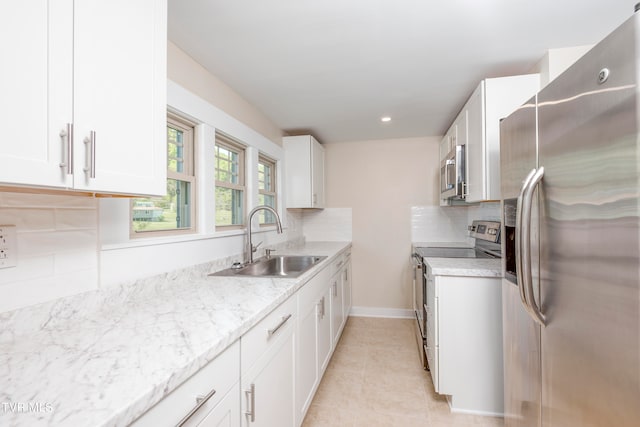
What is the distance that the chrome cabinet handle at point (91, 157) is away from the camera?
0.83 m

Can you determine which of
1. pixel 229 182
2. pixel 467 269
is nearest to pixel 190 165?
pixel 229 182

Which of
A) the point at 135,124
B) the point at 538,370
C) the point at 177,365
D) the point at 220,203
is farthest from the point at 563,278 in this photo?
the point at 220,203

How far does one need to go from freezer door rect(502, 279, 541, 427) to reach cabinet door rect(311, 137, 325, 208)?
7.41 ft

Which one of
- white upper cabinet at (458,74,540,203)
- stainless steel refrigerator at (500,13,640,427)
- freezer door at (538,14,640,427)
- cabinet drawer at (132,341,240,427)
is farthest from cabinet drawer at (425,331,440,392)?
cabinet drawer at (132,341,240,427)

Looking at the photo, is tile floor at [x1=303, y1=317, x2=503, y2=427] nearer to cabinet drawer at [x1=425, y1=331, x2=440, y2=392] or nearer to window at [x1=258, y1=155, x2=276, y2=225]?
cabinet drawer at [x1=425, y1=331, x2=440, y2=392]

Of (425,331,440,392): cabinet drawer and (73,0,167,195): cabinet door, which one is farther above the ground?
(73,0,167,195): cabinet door

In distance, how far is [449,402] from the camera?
6.59 ft

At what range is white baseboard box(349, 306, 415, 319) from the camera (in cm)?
375

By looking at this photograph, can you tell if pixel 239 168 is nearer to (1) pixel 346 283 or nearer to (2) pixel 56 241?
(2) pixel 56 241

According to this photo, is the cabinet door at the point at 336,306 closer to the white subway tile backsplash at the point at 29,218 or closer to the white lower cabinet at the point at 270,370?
the white lower cabinet at the point at 270,370

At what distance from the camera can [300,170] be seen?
11.1 ft

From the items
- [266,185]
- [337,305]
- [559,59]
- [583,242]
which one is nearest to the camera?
[583,242]

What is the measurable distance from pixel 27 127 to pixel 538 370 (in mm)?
1712

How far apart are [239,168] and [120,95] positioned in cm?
164
